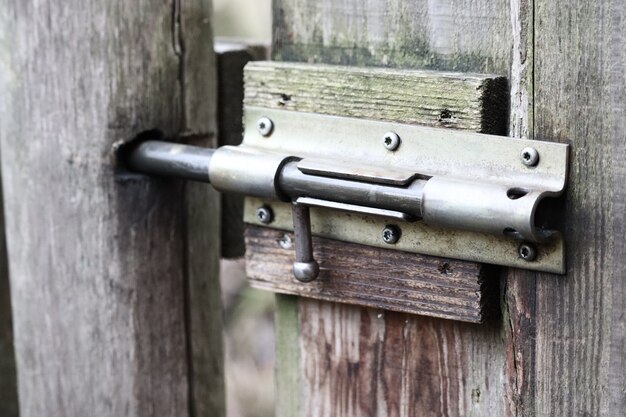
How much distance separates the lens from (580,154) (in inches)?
37.2

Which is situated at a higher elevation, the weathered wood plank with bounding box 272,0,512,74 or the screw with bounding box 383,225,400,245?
the weathered wood plank with bounding box 272,0,512,74

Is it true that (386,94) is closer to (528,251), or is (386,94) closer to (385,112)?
(385,112)

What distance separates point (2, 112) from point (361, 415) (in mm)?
649

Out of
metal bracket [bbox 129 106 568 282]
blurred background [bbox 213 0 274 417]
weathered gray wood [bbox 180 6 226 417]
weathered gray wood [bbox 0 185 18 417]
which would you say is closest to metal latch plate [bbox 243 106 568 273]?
metal bracket [bbox 129 106 568 282]

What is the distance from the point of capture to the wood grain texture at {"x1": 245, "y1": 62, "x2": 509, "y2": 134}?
992 mm

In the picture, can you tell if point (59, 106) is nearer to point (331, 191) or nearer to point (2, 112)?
point (2, 112)

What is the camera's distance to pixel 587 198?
94 cm

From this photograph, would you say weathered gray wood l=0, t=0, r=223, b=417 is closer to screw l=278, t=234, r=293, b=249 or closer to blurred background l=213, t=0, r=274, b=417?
screw l=278, t=234, r=293, b=249

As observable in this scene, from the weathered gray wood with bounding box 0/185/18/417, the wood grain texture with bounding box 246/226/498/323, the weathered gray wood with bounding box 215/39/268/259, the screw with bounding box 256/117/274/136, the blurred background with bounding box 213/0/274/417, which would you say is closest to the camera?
the wood grain texture with bounding box 246/226/498/323

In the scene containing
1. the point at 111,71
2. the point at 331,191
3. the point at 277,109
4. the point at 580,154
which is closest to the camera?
the point at 580,154

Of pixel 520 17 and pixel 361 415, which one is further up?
pixel 520 17

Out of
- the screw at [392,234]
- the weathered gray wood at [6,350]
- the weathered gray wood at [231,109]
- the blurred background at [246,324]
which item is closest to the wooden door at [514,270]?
the screw at [392,234]

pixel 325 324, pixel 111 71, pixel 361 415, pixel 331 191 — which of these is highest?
pixel 111 71

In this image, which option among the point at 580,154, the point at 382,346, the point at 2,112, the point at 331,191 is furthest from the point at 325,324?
the point at 2,112
